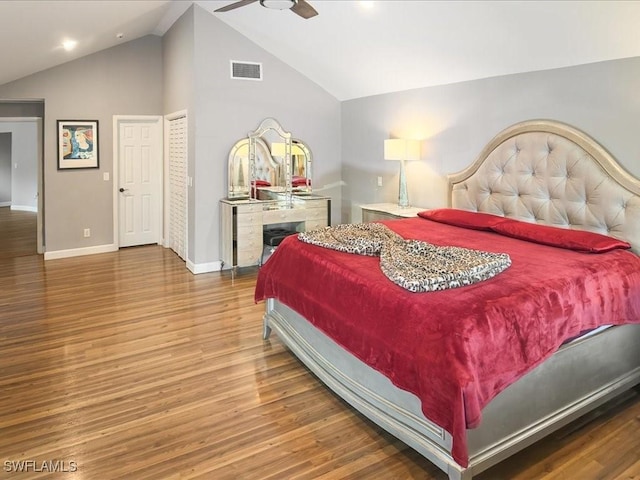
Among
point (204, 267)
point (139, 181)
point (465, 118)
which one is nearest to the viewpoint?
point (465, 118)

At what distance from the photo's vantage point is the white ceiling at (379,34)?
3258mm

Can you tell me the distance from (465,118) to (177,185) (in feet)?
13.2

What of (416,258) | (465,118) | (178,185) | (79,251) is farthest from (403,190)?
(79,251)

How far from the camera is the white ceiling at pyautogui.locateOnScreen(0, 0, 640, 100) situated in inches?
128

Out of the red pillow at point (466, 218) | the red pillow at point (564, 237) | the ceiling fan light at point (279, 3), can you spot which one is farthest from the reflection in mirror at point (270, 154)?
the red pillow at point (564, 237)

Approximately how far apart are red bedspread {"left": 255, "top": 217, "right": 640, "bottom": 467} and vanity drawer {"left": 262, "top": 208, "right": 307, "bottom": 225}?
8.67 feet

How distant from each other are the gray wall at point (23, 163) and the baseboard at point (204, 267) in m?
7.31

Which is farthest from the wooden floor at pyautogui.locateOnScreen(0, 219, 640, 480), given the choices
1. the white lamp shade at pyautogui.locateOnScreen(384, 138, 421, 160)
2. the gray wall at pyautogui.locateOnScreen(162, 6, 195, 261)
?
the white lamp shade at pyautogui.locateOnScreen(384, 138, 421, 160)

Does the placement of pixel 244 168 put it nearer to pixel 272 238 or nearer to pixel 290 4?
pixel 272 238

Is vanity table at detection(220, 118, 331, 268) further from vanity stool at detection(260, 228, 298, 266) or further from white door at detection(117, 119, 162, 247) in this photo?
white door at detection(117, 119, 162, 247)

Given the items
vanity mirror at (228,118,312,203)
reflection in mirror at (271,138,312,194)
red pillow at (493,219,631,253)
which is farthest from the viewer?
reflection in mirror at (271,138,312,194)

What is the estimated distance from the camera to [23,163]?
35.9 feet

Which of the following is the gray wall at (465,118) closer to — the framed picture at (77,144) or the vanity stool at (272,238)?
the vanity stool at (272,238)

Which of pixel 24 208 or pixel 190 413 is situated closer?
pixel 190 413
